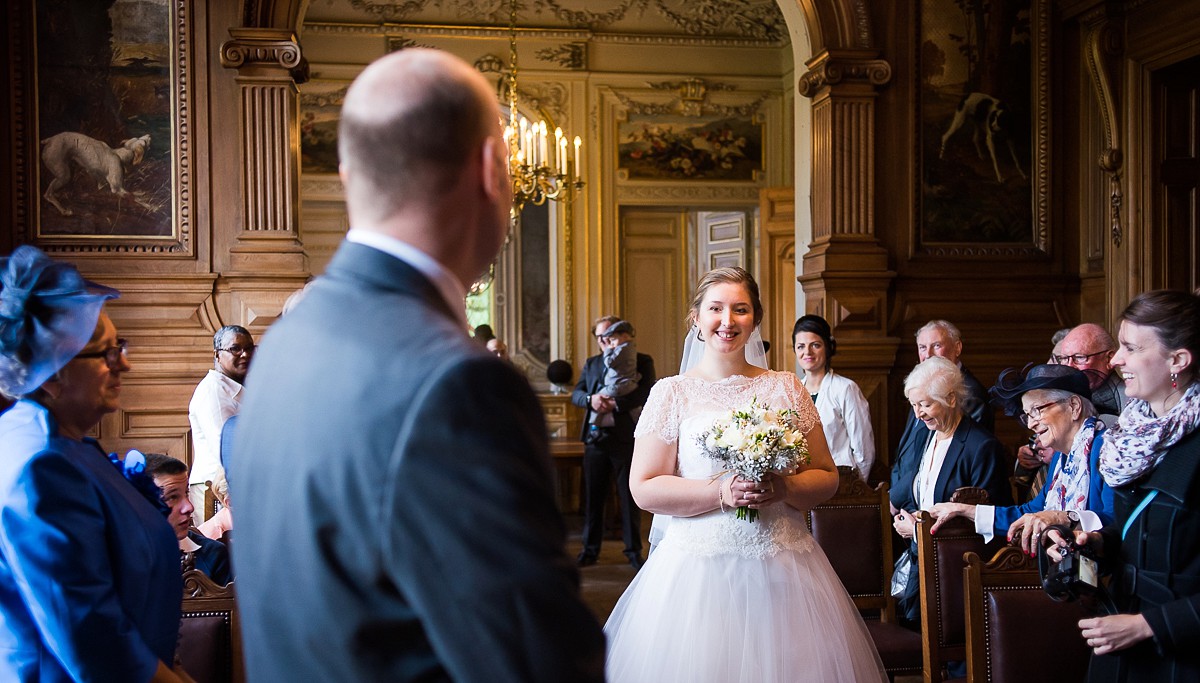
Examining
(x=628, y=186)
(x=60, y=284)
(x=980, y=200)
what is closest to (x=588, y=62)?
(x=628, y=186)

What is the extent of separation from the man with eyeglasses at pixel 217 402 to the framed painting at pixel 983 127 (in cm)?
466

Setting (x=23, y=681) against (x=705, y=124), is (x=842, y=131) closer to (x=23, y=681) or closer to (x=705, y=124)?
(x=705, y=124)

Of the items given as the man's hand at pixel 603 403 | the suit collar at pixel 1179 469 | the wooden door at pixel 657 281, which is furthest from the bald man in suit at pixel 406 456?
the wooden door at pixel 657 281

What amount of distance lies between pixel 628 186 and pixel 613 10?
6.06 feet

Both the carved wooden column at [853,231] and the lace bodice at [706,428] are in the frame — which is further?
the carved wooden column at [853,231]

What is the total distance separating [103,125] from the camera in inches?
263

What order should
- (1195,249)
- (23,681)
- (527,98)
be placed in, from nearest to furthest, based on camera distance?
(23,681)
(1195,249)
(527,98)

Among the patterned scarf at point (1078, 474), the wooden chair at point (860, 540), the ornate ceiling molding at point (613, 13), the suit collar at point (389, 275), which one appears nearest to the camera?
the suit collar at point (389, 275)

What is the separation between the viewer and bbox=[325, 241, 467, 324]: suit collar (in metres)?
1.14

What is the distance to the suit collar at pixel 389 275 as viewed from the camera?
114 cm

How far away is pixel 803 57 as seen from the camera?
7551 millimetres

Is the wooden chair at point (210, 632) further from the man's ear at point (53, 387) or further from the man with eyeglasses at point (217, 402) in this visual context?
the man with eyeglasses at point (217, 402)

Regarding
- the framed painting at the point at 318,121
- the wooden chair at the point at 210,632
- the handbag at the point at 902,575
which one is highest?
the framed painting at the point at 318,121

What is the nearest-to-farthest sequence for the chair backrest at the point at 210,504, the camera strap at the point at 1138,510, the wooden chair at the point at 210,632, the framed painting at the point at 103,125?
the camera strap at the point at 1138,510, the wooden chair at the point at 210,632, the chair backrest at the point at 210,504, the framed painting at the point at 103,125
